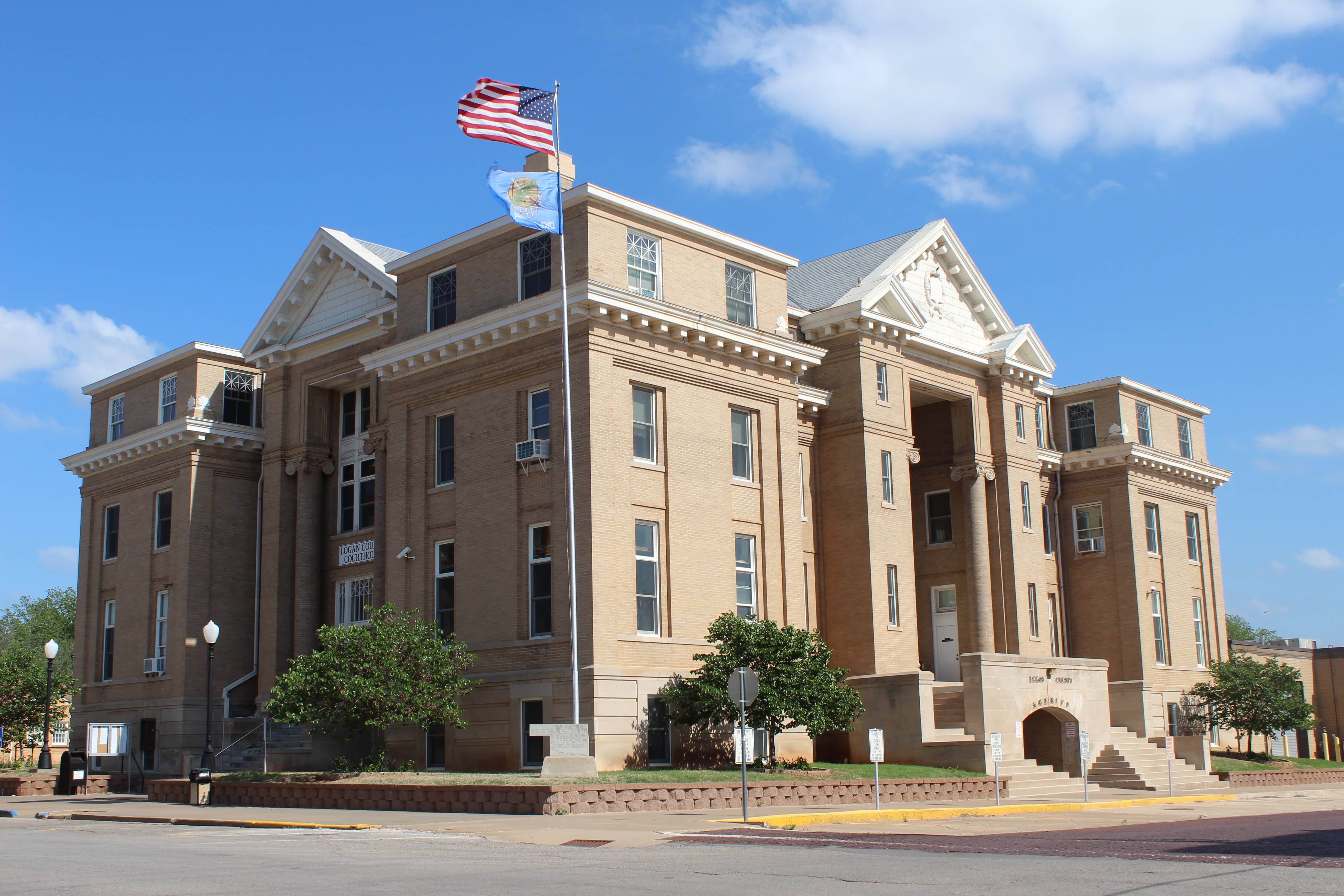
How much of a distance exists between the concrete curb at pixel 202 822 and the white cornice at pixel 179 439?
622 inches

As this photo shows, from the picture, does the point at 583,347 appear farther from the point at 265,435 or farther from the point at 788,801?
the point at 265,435

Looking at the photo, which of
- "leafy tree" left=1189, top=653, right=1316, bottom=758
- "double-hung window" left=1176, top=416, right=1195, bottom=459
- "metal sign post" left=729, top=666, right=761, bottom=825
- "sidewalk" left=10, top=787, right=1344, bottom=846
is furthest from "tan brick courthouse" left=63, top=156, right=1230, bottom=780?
"metal sign post" left=729, top=666, right=761, bottom=825

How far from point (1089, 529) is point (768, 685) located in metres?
22.9

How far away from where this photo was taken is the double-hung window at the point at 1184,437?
50.3 m

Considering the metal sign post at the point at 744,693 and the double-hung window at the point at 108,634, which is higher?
the double-hung window at the point at 108,634

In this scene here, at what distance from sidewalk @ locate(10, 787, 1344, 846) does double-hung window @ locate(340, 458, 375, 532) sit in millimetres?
10395

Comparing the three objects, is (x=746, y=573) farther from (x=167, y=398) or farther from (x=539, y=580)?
(x=167, y=398)

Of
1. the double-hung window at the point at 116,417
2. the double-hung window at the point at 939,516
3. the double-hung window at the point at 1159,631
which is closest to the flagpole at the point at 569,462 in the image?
the double-hung window at the point at 939,516

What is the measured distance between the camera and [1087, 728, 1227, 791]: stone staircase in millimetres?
33906

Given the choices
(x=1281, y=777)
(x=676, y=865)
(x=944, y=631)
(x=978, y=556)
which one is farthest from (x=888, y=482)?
(x=676, y=865)

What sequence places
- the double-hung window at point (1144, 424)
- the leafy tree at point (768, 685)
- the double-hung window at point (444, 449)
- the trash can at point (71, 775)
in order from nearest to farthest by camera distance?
the leafy tree at point (768, 685) → the double-hung window at point (444, 449) → the trash can at point (71, 775) → the double-hung window at point (1144, 424)

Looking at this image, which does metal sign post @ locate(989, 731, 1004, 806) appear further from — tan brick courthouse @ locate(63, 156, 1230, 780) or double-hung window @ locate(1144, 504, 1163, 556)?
double-hung window @ locate(1144, 504, 1163, 556)

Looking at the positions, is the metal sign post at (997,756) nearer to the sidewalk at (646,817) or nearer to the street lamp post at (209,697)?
the sidewalk at (646,817)

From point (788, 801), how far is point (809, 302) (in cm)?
1801
